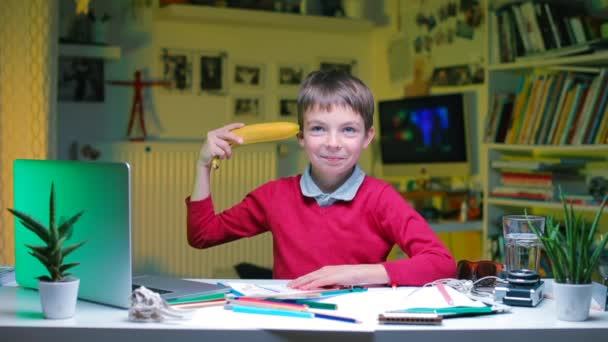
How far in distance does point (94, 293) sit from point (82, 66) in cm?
336

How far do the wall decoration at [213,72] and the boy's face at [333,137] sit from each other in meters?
3.04

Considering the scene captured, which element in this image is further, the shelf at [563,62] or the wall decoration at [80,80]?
the wall decoration at [80,80]

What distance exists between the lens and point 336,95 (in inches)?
69.8

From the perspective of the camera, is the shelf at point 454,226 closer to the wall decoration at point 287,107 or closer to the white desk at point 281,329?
the wall decoration at point 287,107

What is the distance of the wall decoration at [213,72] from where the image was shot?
15.5 feet

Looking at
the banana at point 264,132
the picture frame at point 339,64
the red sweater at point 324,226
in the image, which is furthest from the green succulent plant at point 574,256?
the picture frame at point 339,64

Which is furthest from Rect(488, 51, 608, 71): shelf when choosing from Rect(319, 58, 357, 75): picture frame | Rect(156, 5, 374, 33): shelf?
Rect(319, 58, 357, 75): picture frame

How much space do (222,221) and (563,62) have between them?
6.46 feet

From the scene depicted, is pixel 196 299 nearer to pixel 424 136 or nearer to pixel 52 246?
pixel 52 246

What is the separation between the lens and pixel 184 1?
4.62 meters

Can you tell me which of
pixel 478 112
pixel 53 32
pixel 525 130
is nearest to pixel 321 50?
pixel 478 112

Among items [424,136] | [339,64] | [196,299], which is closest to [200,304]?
[196,299]

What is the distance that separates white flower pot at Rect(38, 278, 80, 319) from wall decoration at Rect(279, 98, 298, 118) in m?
3.72

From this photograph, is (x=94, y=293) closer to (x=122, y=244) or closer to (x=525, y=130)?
(x=122, y=244)
